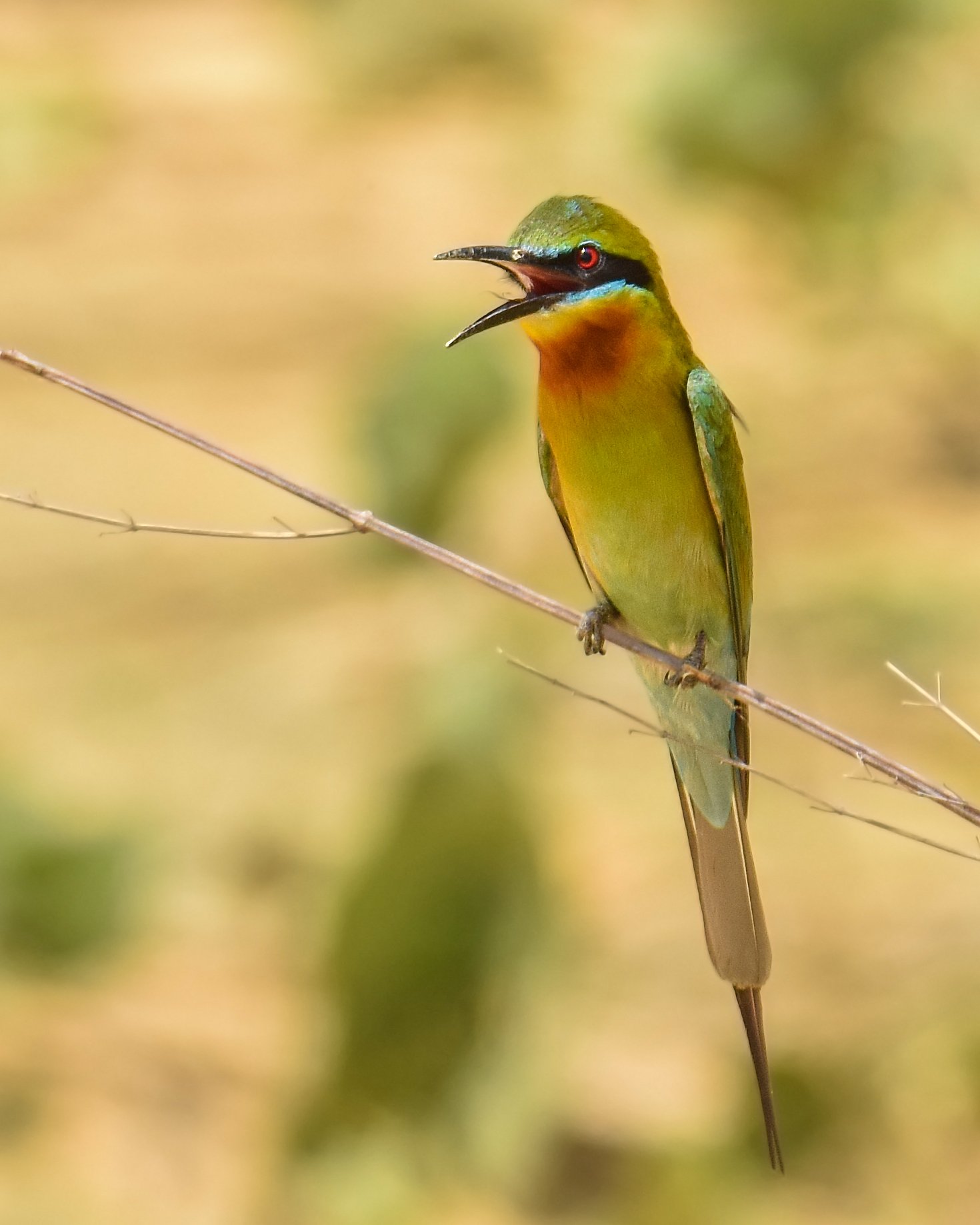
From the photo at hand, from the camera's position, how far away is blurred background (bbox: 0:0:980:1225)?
3443mm

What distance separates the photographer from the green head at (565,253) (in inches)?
75.1

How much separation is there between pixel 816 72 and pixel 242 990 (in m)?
2.94

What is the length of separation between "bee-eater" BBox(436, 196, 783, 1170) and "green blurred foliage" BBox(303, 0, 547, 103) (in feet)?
20.6

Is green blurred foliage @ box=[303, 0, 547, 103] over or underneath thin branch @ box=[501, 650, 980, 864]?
over

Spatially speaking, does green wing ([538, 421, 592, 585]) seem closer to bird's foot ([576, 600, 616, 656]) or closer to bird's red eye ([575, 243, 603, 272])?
bird's foot ([576, 600, 616, 656])

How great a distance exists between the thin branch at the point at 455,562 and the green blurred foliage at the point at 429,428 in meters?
2.96

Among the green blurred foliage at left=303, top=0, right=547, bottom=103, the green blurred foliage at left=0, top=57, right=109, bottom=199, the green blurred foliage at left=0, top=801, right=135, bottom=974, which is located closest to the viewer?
the green blurred foliage at left=0, top=801, right=135, bottom=974

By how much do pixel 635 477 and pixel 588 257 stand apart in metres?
0.27

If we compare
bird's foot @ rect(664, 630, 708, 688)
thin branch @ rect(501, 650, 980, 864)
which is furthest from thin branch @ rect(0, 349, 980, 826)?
bird's foot @ rect(664, 630, 708, 688)

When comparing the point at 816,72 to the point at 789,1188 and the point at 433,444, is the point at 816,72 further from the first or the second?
the point at 789,1188

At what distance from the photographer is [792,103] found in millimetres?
5016

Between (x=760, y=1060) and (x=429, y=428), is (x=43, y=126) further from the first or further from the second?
(x=760, y=1060)

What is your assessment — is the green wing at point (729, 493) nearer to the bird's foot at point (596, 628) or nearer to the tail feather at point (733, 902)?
the tail feather at point (733, 902)

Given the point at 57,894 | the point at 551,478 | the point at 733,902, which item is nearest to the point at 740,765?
the point at 733,902
